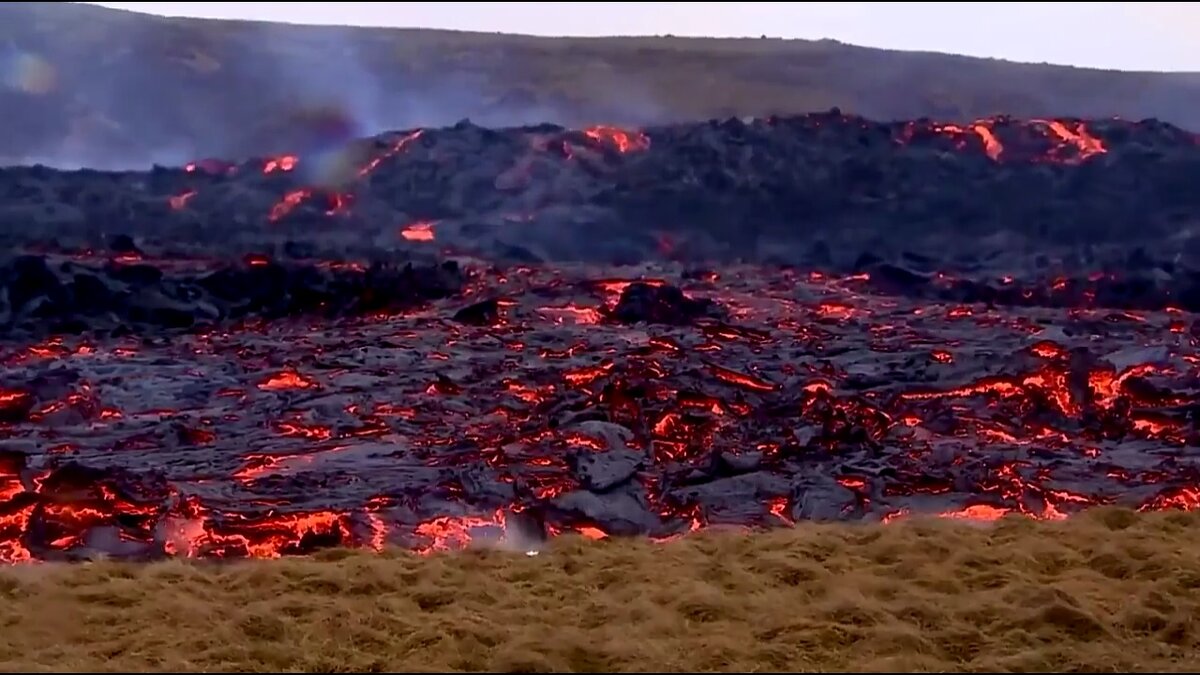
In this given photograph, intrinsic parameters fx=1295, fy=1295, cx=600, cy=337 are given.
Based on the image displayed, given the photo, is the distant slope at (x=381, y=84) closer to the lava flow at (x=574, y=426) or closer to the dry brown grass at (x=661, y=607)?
the lava flow at (x=574, y=426)

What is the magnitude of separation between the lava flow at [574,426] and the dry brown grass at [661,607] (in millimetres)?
913

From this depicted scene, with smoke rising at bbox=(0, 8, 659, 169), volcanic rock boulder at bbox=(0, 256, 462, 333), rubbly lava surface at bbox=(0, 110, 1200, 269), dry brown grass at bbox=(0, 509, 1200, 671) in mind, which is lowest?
dry brown grass at bbox=(0, 509, 1200, 671)

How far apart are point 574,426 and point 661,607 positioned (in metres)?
3.38

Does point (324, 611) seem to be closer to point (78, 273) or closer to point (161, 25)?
point (78, 273)

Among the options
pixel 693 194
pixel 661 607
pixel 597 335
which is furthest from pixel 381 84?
pixel 661 607

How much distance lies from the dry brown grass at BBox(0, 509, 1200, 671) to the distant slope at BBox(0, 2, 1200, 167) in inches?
635

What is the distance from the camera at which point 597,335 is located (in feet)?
35.8

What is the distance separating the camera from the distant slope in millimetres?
21125

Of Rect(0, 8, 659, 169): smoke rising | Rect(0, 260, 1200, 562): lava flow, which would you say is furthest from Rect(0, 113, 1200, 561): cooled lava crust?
Rect(0, 8, 659, 169): smoke rising

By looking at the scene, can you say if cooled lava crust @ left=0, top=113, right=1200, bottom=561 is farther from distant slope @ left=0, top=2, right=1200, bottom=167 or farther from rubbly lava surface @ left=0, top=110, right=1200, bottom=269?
distant slope @ left=0, top=2, right=1200, bottom=167

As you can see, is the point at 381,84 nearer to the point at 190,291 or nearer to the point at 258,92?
the point at 258,92

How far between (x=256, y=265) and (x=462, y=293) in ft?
7.33

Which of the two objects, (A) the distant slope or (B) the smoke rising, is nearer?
(A) the distant slope

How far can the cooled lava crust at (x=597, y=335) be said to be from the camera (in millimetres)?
6980
